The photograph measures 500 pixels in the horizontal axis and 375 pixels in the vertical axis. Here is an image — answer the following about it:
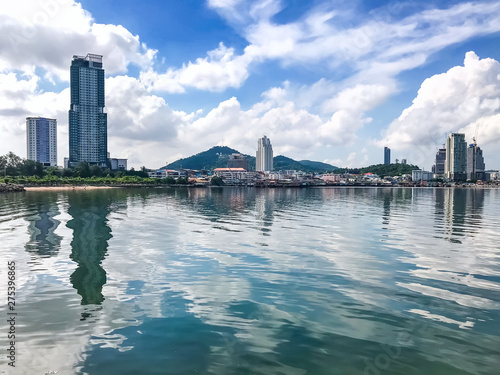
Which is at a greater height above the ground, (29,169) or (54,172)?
(29,169)

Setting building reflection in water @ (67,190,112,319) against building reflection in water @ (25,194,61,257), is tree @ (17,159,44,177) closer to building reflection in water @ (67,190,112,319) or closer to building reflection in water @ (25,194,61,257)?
building reflection in water @ (25,194,61,257)

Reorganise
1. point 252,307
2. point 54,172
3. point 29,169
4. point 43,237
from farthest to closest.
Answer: point 54,172
point 29,169
point 43,237
point 252,307

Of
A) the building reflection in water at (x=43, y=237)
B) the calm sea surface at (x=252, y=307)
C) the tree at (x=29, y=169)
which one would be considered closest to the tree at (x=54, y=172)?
the tree at (x=29, y=169)

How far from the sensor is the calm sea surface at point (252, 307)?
10609 millimetres

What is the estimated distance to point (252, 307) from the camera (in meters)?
14.8

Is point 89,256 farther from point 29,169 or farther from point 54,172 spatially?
point 54,172

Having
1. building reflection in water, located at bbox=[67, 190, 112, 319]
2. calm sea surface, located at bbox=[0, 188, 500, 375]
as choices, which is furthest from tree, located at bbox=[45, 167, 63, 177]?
calm sea surface, located at bbox=[0, 188, 500, 375]

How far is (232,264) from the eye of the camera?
2198 cm

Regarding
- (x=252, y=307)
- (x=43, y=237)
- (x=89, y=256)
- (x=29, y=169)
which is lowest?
(x=252, y=307)

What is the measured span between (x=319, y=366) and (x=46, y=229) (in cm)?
3393

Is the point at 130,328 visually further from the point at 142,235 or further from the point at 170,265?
the point at 142,235

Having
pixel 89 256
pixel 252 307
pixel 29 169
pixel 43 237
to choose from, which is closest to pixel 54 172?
pixel 29 169

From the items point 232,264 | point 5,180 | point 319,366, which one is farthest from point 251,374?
point 5,180

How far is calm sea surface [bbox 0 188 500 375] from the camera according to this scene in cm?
1061
